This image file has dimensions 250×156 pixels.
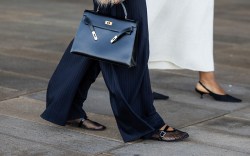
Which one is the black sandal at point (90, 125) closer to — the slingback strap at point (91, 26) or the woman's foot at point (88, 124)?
the woman's foot at point (88, 124)

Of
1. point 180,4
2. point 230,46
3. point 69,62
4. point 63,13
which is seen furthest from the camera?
point 63,13

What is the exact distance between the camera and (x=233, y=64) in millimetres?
8484

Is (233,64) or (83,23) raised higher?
(83,23)

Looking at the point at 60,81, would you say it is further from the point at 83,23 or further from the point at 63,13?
the point at 63,13

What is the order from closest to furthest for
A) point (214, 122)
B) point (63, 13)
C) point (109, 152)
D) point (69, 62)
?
point (109, 152), point (69, 62), point (214, 122), point (63, 13)

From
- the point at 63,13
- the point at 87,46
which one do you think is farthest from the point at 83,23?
the point at 63,13

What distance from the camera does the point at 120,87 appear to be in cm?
529

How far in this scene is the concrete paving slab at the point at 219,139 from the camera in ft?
17.7

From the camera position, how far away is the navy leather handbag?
5105 mm

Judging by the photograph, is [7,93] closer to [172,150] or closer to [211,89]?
[211,89]

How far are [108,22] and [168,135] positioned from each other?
95 centimetres

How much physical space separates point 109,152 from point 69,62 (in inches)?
31.3

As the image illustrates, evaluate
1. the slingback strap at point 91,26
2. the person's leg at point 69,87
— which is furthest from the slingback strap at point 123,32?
the person's leg at point 69,87

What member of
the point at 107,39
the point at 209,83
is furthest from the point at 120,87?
the point at 209,83
